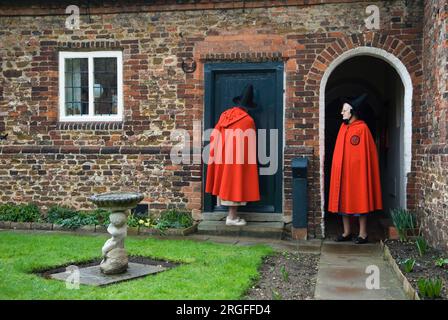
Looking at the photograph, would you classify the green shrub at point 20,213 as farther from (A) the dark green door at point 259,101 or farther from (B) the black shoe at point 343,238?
(B) the black shoe at point 343,238

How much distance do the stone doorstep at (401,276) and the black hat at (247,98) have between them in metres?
3.19

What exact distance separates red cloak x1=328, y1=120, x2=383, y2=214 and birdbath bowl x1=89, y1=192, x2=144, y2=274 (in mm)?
3737

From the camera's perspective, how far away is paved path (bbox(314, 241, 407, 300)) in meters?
5.65

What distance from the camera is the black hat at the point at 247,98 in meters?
9.29

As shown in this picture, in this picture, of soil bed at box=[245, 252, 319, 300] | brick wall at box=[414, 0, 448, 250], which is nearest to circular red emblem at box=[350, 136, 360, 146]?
brick wall at box=[414, 0, 448, 250]

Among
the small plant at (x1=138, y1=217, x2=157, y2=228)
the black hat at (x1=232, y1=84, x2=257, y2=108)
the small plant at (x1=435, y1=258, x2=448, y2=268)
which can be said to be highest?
the black hat at (x1=232, y1=84, x2=257, y2=108)

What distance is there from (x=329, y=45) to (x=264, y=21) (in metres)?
1.24

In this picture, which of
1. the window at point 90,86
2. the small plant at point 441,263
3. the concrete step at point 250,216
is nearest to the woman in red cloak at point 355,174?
the concrete step at point 250,216

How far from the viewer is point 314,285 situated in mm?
6105

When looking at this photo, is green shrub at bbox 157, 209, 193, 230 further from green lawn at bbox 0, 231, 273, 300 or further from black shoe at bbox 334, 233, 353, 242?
black shoe at bbox 334, 233, 353, 242

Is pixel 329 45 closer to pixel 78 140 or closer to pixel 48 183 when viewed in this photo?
pixel 78 140

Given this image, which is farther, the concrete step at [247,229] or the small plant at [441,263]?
the concrete step at [247,229]

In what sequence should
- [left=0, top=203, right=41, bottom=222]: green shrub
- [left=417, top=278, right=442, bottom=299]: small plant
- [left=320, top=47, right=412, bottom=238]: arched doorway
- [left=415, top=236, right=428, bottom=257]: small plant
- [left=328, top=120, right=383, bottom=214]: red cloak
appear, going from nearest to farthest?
[left=417, top=278, right=442, bottom=299]: small plant → [left=415, top=236, right=428, bottom=257]: small plant → [left=328, top=120, right=383, bottom=214]: red cloak → [left=320, top=47, right=412, bottom=238]: arched doorway → [left=0, top=203, right=41, bottom=222]: green shrub
